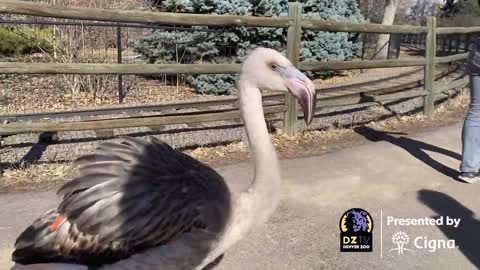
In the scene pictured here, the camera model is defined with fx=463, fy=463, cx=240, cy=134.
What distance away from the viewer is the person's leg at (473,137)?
506 centimetres

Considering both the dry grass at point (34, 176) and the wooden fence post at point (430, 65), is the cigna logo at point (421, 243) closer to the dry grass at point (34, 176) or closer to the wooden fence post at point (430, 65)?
the dry grass at point (34, 176)

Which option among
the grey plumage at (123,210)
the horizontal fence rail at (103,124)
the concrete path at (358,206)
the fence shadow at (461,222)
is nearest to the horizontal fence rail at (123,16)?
the horizontal fence rail at (103,124)

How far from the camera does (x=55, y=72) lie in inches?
193

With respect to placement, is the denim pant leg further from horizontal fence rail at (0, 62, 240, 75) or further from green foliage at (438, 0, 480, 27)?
green foliage at (438, 0, 480, 27)

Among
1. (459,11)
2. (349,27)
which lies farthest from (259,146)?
(459,11)

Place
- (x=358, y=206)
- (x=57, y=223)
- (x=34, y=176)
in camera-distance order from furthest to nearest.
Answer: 1. (x=34, y=176)
2. (x=358, y=206)
3. (x=57, y=223)

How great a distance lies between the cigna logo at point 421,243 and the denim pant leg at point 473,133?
1.57m

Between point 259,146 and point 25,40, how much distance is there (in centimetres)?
961

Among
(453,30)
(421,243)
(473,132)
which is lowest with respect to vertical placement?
(421,243)

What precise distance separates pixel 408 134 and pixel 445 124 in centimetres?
124

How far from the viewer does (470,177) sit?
202 inches

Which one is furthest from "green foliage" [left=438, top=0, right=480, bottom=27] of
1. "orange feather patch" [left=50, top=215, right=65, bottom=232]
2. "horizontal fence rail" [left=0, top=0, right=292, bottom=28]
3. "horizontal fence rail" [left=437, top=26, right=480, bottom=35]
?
"orange feather patch" [left=50, top=215, right=65, bottom=232]

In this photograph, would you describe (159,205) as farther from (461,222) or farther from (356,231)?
(461,222)

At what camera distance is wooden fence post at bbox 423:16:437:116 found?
27.9 feet
